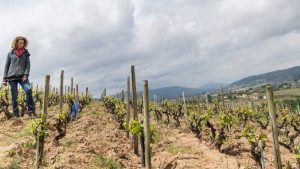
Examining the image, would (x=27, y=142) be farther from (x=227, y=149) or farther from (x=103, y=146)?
(x=227, y=149)

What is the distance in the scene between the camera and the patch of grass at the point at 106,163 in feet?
31.4

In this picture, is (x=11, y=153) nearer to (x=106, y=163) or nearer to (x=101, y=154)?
(x=106, y=163)

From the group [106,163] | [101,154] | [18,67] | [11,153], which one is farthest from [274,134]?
[18,67]

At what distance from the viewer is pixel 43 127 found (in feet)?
28.0

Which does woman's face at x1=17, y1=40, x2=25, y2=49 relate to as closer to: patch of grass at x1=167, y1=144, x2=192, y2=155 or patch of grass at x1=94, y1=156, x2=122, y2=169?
patch of grass at x1=94, y1=156, x2=122, y2=169

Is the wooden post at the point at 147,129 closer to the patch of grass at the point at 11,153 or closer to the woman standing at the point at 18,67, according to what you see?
the patch of grass at the point at 11,153

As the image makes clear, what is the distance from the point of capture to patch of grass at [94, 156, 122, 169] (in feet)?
31.4

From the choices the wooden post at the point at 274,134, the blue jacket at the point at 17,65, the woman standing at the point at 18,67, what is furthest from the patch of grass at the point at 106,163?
the wooden post at the point at 274,134

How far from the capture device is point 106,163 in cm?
966

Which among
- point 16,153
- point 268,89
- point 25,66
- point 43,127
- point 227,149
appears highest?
point 25,66

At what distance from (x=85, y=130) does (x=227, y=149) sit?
6.06 m

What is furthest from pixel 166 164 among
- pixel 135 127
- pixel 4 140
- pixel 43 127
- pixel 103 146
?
pixel 4 140

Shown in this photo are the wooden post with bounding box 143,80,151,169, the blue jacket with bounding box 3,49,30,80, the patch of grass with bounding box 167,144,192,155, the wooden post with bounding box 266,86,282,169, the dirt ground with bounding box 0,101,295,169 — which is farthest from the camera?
the patch of grass with bounding box 167,144,192,155

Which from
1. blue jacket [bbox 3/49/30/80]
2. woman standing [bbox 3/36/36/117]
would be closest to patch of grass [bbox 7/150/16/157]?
woman standing [bbox 3/36/36/117]
